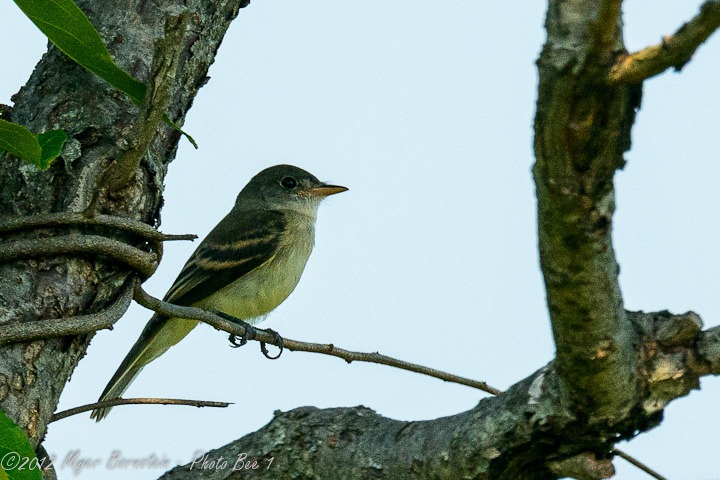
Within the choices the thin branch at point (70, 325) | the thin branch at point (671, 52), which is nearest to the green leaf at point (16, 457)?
the thin branch at point (70, 325)

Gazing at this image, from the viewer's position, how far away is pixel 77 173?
12.7 feet

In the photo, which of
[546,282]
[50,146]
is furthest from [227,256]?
[546,282]

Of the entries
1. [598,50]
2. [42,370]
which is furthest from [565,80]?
[42,370]

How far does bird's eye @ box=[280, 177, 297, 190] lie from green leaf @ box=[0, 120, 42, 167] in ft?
19.3

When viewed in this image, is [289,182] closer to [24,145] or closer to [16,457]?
[24,145]

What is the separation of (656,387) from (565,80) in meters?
1.05

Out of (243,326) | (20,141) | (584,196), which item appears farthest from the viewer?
(243,326)

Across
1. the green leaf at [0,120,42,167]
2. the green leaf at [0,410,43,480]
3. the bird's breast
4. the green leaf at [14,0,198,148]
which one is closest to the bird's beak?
the bird's breast

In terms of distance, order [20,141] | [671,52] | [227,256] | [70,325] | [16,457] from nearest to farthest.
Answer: [671,52] < [16,457] < [20,141] < [70,325] < [227,256]

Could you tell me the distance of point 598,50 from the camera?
2.04 m

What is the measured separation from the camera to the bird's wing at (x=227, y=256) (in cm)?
759

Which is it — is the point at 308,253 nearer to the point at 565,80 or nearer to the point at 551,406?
the point at 551,406

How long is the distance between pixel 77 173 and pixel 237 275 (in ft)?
12.4

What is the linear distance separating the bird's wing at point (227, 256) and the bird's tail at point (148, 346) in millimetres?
347
